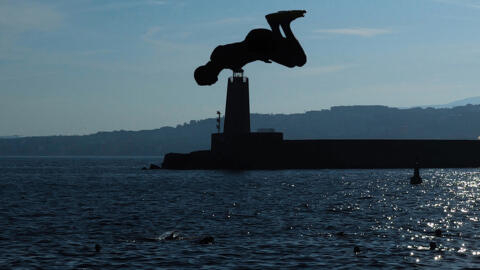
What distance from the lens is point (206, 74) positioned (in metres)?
9.41

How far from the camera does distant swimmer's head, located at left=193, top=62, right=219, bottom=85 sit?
9.29m

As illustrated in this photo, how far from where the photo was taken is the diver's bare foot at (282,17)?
Result: 926 cm

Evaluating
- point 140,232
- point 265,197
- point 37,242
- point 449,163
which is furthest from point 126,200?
point 449,163

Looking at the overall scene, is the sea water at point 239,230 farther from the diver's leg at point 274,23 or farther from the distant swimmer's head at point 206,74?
the diver's leg at point 274,23

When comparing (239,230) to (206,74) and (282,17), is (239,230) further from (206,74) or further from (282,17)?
(282,17)

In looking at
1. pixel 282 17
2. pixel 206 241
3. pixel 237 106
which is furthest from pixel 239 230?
pixel 237 106

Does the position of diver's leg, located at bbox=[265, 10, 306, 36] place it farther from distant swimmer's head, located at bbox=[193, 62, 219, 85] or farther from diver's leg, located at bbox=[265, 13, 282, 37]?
distant swimmer's head, located at bbox=[193, 62, 219, 85]

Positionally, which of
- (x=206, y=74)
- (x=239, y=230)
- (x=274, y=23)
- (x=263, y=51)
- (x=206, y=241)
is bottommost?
(x=239, y=230)

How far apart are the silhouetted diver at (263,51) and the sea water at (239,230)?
82.8 ft

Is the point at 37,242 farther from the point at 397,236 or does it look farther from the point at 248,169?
the point at 248,169

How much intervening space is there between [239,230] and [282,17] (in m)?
42.2

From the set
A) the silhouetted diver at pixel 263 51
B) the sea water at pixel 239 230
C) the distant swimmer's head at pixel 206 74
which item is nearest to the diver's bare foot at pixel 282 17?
the silhouetted diver at pixel 263 51

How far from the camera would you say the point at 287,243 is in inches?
1694

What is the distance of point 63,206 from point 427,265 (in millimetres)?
48860
